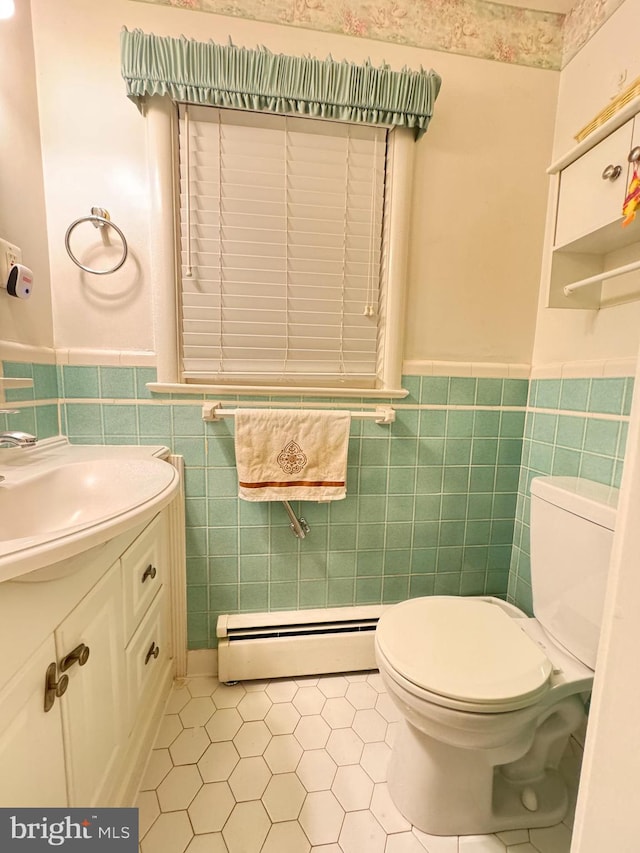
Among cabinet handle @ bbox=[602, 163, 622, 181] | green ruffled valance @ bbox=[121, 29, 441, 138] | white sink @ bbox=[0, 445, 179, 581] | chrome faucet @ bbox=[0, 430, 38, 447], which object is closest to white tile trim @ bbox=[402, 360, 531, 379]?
cabinet handle @ bbox=[602, 163, 622, 181]

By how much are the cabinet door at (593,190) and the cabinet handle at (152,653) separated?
1.73 m

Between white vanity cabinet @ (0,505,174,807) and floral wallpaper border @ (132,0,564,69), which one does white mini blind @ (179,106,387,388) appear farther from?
white vanity cabinet @ (0,505,174,807)

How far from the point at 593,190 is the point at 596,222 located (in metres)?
0.09

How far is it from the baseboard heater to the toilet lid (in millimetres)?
399

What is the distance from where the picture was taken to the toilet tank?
882 mm

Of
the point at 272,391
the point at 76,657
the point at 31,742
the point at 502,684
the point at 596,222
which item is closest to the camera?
the point at 31,742

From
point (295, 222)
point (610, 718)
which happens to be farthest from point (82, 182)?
point (610, 718)

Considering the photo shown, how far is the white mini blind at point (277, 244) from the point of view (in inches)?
45.3

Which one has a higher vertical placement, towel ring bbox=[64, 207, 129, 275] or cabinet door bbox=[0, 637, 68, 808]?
towel ring bbox=[64, 207, 129, 275]

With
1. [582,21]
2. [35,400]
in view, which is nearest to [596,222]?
[582,21]

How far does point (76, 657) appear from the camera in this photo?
2.12ft

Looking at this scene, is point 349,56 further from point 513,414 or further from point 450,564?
point 450,564

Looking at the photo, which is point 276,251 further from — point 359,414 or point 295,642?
point 295,642

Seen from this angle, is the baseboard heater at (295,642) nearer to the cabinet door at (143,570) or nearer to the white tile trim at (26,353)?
the cabinet door at (143,570)
